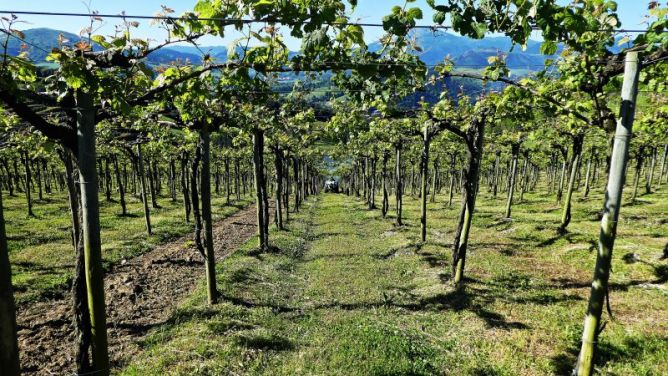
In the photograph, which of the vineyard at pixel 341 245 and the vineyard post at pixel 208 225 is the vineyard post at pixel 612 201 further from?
the vineyard post at pixel 208 225

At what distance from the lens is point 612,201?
17.6 ft

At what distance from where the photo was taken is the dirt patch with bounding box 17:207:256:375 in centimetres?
981

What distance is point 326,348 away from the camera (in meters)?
9.98

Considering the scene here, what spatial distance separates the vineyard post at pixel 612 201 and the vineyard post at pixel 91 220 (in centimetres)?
729

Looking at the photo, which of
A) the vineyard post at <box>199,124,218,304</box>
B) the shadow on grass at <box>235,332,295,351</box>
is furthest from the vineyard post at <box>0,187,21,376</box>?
the vineyard post at <box>199,124,218,304</box>

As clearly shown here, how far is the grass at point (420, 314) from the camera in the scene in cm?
896

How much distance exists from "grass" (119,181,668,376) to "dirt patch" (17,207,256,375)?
2.84ft

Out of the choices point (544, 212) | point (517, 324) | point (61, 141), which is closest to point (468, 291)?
point (517, 324)

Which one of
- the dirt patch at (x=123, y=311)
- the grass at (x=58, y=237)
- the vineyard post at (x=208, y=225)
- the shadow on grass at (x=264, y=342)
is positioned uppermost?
the vineyard post at (x=208, y=225)

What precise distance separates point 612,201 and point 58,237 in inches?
1195

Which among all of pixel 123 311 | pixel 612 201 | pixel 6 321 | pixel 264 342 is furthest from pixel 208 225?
pixel 612 201

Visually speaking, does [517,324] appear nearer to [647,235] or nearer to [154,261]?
[647,235]

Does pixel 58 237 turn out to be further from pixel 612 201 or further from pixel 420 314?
pixel 612 201

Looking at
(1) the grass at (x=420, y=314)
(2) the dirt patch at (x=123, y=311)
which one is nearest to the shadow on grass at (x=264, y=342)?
(1) the grass at (x=420, y=314)
